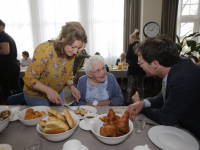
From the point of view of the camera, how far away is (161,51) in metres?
1.22

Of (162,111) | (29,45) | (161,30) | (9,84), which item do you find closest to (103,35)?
(161,30)

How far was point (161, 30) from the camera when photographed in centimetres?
608

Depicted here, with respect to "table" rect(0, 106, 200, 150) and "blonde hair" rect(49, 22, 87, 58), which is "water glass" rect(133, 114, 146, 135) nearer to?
Result: "table" rect(0, 106, 200, 150)

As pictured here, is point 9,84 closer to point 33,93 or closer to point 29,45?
point 33,93

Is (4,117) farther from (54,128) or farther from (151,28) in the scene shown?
(151,28)

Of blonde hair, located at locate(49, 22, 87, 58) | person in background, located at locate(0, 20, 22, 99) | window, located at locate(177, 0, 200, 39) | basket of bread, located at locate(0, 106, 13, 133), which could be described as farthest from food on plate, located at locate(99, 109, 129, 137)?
window, located at locate(177, 0, 200, 39)

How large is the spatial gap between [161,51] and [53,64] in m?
1.15

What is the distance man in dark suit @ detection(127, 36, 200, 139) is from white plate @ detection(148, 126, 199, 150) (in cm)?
8

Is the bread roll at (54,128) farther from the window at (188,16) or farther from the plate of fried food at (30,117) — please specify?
the window at (188,16)

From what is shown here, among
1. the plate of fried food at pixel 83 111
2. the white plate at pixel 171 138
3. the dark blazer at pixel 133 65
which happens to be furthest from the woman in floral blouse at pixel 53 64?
the dark blazer at pixel 133 65

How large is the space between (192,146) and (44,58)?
1506 millimetres

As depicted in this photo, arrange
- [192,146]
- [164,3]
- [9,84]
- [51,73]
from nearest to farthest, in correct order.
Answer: [192,146] < [51,73] < [9,84] < [164,3]

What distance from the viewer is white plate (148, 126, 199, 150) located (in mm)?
926

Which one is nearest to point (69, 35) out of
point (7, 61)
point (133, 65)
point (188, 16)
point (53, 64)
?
point (53, 64)
